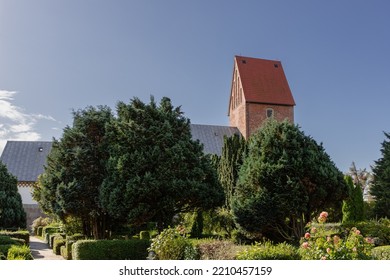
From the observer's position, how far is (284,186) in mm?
9820

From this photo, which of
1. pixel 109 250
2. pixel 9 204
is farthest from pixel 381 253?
pixel 9 204

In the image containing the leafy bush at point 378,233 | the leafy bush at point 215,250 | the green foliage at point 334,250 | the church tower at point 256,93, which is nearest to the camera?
the green foliage at point 334,250

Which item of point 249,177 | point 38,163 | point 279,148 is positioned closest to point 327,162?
point 279,148

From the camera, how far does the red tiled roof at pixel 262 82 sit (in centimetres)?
2164

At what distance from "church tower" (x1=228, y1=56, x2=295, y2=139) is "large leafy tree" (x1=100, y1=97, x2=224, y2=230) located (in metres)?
8.43

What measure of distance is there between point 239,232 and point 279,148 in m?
2.23

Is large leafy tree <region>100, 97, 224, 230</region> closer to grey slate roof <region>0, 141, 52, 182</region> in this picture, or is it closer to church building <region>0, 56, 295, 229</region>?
church building <region>0, 56, 295, 229</region>

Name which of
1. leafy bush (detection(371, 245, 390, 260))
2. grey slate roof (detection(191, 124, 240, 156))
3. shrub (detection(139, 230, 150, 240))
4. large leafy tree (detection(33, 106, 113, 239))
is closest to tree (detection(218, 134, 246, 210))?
shrub (detection(139, 230, 150, 240))

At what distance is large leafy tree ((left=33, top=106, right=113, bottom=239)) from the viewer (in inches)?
499

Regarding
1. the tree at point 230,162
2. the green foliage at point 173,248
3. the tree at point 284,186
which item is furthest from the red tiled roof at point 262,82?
the green foliage at point 173,248

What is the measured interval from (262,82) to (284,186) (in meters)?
14.7

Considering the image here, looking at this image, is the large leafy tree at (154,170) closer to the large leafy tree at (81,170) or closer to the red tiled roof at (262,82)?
the large leafy tree at (81,170)

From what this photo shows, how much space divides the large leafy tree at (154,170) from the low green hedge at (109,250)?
1.12 metres
